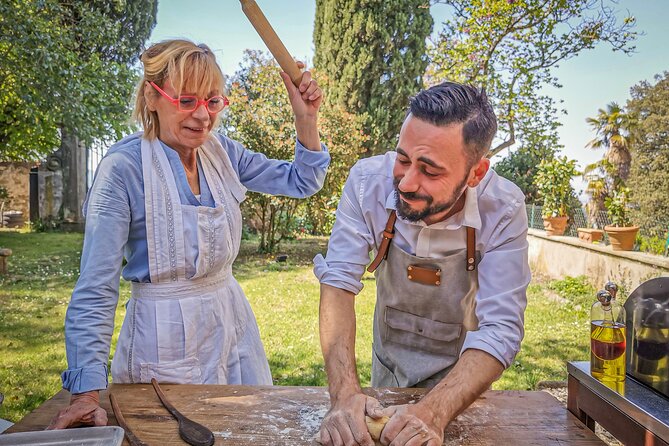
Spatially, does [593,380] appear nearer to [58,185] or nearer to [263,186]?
[263,186]

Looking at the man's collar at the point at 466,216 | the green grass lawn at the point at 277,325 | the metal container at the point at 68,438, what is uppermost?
the man's collar at the point at 466,216

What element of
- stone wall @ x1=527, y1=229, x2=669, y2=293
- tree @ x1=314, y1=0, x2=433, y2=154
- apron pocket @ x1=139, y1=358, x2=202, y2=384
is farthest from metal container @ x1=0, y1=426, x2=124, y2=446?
tree @ x1=314, y1=0, x2=433, y2=154

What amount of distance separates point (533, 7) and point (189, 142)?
31.9 ft

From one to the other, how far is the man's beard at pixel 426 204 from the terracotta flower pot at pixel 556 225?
8681 mm

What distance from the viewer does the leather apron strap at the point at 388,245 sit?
1761mm

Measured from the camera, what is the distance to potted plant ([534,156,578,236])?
382 inches

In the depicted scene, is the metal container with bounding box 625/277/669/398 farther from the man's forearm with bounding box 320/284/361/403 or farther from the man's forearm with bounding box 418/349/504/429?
the man's forearm with bounding box 320/284/361/403

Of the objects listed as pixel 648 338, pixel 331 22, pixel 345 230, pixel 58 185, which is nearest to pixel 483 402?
pixel 648 338

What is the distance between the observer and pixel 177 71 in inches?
66.5

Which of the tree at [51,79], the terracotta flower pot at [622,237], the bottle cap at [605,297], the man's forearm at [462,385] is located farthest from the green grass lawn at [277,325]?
the bottle cap at [605,297]

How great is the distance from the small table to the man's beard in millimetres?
602

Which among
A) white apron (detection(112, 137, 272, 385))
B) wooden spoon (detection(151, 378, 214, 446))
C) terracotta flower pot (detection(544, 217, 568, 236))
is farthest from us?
terracotta flower pot (detection(544, 217, 568, 236))

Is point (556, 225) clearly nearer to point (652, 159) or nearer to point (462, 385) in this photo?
point (652, 159)

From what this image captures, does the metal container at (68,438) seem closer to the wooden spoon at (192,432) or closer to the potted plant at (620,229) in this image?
the wooden spoon at (192,432)
